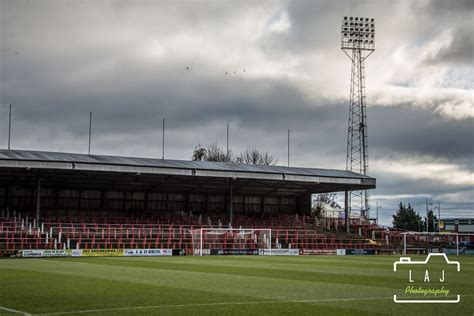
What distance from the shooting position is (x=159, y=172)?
5031 centimetres

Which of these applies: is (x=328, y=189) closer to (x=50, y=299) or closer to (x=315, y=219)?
(x=315, y=219)

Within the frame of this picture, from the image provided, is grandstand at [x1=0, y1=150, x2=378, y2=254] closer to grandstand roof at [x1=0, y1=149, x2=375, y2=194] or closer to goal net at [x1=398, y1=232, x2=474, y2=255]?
grandstand roof at [x1=0, y1=149, x2=375, y2=194]

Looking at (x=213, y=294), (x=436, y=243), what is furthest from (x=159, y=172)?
(x=213, y=294)

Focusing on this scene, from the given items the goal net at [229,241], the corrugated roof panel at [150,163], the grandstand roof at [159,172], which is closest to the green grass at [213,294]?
the goal net at [229,241]

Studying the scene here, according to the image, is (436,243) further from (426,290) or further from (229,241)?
(426,290)

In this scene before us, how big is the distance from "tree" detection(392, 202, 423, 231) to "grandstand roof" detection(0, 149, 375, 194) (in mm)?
67679

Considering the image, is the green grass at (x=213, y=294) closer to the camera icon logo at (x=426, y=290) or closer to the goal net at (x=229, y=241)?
the camera icon logo at (x=426, y=290)

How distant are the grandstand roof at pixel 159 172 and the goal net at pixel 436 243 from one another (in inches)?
249

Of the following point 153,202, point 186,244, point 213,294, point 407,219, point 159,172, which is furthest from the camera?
point 407,219

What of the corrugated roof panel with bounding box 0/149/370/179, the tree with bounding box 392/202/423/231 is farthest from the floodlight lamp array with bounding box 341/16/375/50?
the tree with bounding box 392/202/423/231

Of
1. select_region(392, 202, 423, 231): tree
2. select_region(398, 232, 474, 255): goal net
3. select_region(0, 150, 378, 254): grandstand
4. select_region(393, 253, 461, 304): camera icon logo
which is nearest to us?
select_region(393, 253, 461, 304): camera icon logo

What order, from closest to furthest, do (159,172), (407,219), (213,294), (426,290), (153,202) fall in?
1. (213,294)
2. (426,290)
3. (159,172)
4. (153,202)
5. (407,219)

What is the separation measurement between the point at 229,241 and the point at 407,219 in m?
86.4

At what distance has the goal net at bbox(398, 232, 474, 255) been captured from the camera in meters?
54.7
